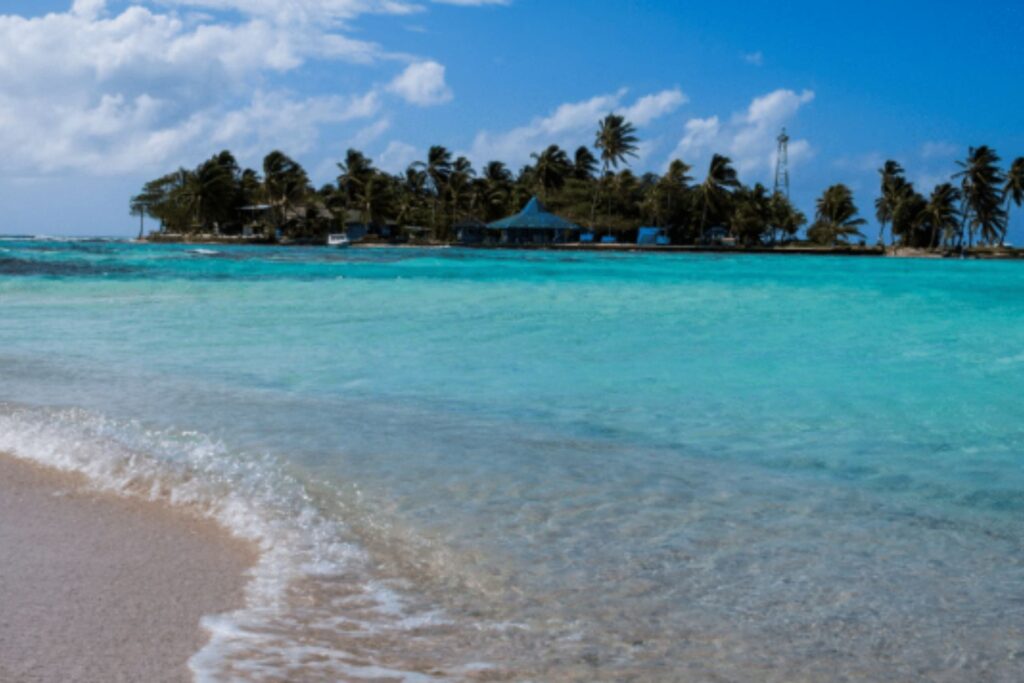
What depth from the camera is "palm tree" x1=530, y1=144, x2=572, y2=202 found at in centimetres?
7506

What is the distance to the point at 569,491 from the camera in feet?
13.3

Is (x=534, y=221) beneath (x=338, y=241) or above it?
above

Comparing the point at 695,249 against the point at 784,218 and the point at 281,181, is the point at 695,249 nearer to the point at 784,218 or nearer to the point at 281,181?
the point at 784,218

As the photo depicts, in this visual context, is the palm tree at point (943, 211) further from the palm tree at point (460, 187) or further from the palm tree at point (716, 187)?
the palm tree at point (460, 187)

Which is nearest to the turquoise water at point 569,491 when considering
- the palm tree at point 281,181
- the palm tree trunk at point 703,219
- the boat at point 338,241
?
the boat at point 338,241

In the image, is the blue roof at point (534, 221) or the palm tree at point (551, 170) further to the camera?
the palm tree at point (551, 170)

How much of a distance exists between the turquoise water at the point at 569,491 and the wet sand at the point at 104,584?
0.38 ft

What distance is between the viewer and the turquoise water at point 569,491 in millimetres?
2484

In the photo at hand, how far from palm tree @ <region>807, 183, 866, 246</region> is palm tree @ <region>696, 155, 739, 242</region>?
433 inches

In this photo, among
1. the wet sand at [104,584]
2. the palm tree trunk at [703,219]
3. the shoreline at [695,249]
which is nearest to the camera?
the wet sand at [104,584]

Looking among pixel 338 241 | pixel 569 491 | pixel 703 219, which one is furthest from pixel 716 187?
pixel 569 491

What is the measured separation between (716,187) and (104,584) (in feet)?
226

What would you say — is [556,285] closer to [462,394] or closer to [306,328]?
[306,328]

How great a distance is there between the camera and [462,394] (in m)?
6.79
